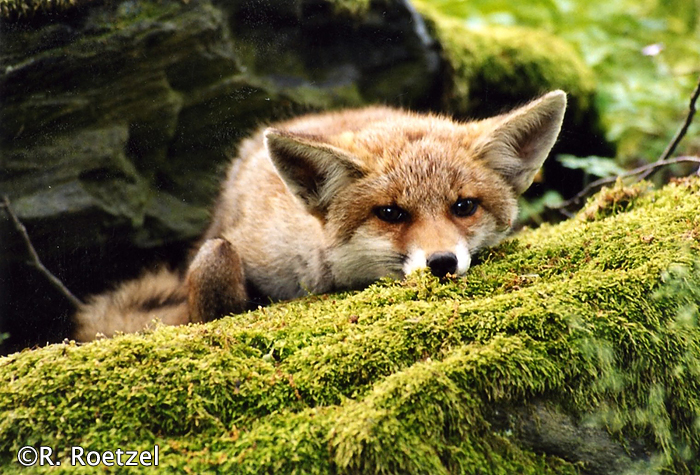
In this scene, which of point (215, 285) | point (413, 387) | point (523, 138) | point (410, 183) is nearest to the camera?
point (413, 387)

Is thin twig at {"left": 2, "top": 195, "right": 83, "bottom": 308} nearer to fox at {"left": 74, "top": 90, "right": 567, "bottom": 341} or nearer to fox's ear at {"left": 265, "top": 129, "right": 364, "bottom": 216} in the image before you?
fox at {"left": 74, "top": 90, "right": 567, "bottom": 341}

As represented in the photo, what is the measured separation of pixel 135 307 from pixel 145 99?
66.3 inches

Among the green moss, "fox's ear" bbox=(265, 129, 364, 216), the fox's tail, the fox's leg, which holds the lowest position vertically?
the fox's tail

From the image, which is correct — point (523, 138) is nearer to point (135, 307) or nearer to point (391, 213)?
point (391, 213)

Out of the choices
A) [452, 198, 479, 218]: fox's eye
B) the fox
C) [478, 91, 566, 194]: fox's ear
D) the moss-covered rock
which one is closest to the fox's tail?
the fox

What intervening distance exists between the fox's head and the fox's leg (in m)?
0.74

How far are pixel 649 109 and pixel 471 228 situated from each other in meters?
5.32

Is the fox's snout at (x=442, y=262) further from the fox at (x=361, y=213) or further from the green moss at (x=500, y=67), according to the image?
the green moss at (x=500, y=67)

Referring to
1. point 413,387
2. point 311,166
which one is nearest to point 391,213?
point 311,166

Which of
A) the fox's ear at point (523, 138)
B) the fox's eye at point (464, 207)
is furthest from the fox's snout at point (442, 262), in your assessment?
the fox's ear at point (523, 138)

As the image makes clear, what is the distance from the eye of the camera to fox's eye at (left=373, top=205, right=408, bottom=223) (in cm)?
379

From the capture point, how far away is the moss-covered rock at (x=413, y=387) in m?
2.39

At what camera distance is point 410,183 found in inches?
150

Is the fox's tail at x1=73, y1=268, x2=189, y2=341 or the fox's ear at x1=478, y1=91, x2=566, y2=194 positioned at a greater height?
the fox's ear at x1=478, y1=91, x2=566, y2=194
